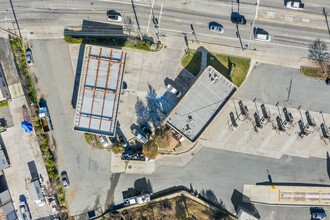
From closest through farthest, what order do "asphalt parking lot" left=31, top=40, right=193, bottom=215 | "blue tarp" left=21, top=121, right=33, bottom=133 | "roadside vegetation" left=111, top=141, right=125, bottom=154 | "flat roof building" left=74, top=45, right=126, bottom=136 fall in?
"flat roof building" left=74, top=45, right=126, bottom=136 → "roadside vegetation" left=111, top=141, right=125, bottom=154 → "blue tarp" left=21, top=121, right=33, bottom=133 → "asphalt parking lot" left=31, top=40, right=193, bottom=215

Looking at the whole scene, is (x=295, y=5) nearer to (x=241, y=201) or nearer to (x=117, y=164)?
(x=241, y=201)

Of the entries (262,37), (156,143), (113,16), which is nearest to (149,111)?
(156,143)

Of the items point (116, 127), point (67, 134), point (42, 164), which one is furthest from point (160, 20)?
point (42, 164)

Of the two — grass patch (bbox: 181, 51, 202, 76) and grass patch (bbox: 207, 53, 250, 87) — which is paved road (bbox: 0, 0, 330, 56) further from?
grass patch (bbox: 181, 51, 202, 76)

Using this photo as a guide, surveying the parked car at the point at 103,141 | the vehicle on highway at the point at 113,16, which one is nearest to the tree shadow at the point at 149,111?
the parked car at the point at 103,141

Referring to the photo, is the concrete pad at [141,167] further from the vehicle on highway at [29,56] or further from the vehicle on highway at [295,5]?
the vehicle on highway at [295,5]

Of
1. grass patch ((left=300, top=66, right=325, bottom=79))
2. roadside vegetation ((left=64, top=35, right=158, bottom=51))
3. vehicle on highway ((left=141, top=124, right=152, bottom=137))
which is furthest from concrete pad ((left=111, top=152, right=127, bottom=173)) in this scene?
grass patch ((left=300, top=66, right=325, bottom=79))
